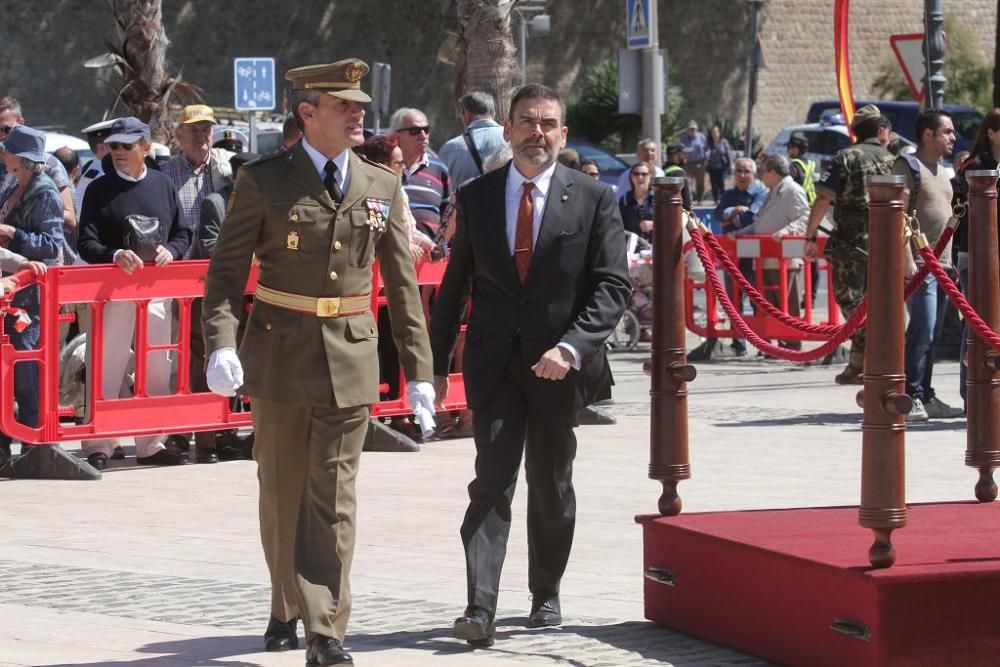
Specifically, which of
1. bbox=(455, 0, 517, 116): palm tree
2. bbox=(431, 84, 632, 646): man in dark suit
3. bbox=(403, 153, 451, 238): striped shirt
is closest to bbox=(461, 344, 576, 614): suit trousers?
bbox=(431, 84, 632, 646): man in dark suit

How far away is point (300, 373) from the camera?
634cm

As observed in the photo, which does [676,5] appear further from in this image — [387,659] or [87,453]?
[387,659]

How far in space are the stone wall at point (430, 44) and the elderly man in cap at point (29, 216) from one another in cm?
3516

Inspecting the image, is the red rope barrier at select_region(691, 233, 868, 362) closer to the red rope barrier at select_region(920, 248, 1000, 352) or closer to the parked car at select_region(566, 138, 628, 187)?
the red rope barrier at select_region(920, 248, 1000, 352)

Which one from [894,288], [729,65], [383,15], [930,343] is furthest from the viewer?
[729,65]

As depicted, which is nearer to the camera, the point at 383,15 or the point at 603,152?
the point at 603,152

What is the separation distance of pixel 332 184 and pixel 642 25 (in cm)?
1283

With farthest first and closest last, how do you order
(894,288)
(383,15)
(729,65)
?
(729,65)
(383,15)
(894,288)

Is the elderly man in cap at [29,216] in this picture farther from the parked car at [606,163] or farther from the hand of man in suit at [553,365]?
the parked car at [606,163]

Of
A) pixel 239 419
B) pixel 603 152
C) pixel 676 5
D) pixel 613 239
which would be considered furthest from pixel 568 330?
pixel 676 5

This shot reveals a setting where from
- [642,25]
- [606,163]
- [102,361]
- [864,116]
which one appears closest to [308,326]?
[102,361]

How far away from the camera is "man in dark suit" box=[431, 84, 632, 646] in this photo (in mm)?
6762

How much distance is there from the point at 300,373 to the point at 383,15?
1841 inches

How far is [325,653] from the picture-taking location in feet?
19.9
